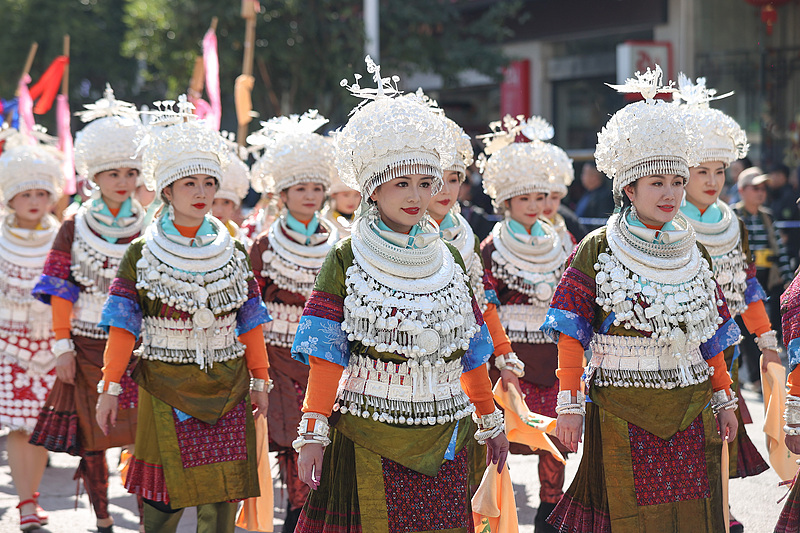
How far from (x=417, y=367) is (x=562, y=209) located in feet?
18.2

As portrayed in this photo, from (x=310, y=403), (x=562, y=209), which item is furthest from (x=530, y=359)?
(x=562, y=209)

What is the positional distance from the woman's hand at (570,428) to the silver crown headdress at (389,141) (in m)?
0.98

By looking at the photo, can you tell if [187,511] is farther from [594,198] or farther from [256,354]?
[594,198]

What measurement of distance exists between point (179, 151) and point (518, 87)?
13.8m

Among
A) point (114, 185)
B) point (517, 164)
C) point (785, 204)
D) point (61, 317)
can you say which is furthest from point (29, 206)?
point (785, 204)

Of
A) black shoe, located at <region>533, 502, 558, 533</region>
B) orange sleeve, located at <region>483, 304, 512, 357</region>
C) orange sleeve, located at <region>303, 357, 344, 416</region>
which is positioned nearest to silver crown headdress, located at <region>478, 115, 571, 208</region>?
orange sleeve, located at <region>483, 304, 512, 357</region>

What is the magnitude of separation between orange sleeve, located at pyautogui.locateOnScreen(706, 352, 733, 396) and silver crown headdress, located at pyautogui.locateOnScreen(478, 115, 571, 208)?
200cm

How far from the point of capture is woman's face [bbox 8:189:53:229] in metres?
6.57

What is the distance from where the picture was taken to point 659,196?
4.08m

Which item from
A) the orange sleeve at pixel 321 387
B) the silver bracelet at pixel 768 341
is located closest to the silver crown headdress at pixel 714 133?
the silver bracelet at pixel 768 341

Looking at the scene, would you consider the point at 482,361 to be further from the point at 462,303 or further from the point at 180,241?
the point at 180,241

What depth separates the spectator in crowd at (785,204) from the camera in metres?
10.9

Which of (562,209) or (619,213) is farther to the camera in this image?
(562,209)

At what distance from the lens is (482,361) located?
387 centimetres
